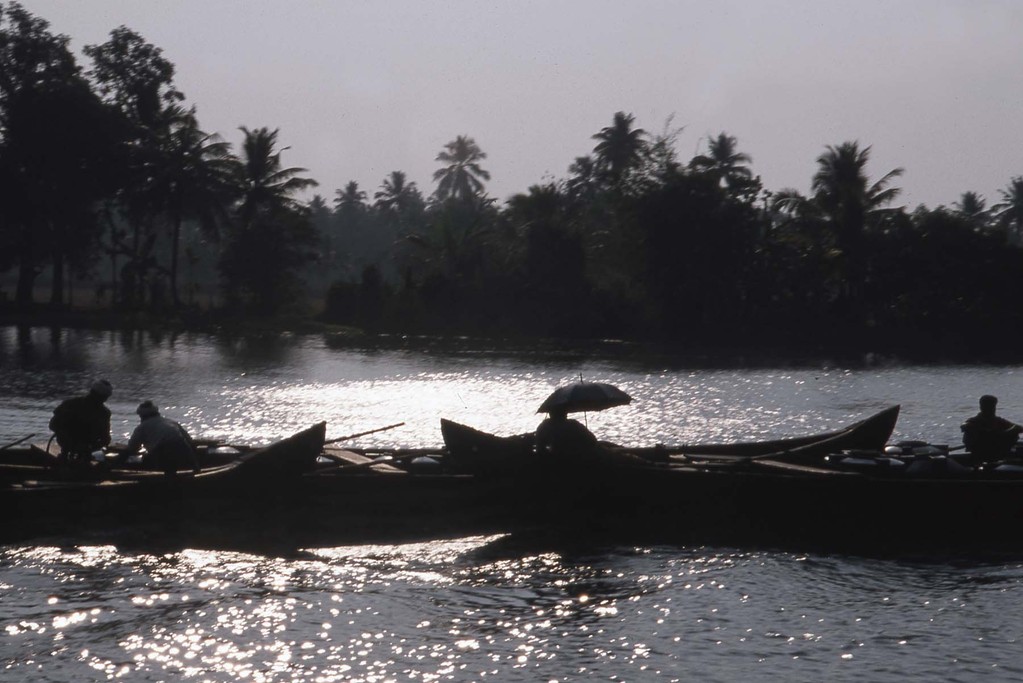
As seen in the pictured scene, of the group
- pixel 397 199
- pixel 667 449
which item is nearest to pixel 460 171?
pixel 397 199

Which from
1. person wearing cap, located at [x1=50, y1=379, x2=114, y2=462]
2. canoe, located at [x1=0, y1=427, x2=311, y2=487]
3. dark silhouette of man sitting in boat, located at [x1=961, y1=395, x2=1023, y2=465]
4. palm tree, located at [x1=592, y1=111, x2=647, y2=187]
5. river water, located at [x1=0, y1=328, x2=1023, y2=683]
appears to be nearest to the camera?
river water, located at [x1=0, y1=328, x2=1023, y2=683]

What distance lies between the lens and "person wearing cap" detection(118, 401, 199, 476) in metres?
13.6

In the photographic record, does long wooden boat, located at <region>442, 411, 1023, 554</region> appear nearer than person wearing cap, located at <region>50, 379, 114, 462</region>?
Yes

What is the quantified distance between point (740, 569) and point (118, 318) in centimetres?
3916

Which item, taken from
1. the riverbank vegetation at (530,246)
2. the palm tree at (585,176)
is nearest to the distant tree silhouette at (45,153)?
the riverbank vegetation at (530,246)

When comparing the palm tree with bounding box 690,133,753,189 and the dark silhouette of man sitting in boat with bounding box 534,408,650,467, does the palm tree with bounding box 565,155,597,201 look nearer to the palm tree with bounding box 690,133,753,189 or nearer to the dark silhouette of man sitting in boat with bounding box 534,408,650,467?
the palm tree with bounding box 690,133,753,189

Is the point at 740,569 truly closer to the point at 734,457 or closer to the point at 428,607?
the point at 734,457

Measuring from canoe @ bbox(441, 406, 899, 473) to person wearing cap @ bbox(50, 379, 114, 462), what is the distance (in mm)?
3777

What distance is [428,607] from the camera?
11836 millimetres

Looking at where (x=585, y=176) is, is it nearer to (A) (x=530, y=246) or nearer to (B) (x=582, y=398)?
(A) (x=530, y=246)

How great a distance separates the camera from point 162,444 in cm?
1360

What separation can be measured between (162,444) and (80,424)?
1076 mm

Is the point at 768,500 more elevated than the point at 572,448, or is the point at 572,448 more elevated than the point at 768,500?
the point at 572,448

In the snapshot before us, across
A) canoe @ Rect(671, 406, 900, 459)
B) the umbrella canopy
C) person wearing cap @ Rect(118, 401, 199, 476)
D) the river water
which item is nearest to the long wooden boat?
the river water
